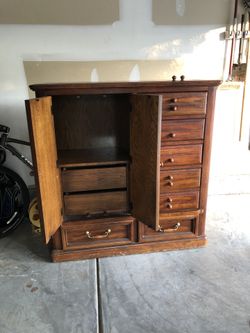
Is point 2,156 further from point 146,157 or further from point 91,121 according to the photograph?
point 146,157

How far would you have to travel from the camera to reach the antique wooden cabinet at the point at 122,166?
59.4 inches

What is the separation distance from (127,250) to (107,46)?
1476mm

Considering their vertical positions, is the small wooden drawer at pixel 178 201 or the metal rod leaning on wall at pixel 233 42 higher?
the metal rod leaning on wall at pixel 233 42

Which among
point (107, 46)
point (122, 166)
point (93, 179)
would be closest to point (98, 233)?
point (93, 179)

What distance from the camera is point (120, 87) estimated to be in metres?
1.55

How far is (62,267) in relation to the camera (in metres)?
1.73

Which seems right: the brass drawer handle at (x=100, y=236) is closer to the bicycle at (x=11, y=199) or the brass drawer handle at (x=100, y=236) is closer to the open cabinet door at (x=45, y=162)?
the open cabinet door at (x=45, y=162)

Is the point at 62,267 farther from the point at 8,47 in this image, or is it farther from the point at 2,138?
the point at 8,47

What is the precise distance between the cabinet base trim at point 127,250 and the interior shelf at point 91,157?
0.57 metres

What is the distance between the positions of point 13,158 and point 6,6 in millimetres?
1086

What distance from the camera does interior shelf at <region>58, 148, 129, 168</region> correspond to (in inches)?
65.6

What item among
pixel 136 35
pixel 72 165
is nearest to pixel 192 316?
pixel 72 165

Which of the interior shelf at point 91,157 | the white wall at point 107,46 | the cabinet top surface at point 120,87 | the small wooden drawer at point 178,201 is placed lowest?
the small wooden drawer at point 178,201

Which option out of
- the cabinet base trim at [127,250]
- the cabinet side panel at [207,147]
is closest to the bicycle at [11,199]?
the cabinet base trim at [127,250]
